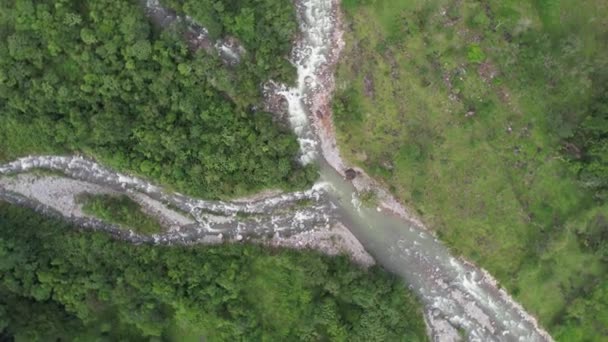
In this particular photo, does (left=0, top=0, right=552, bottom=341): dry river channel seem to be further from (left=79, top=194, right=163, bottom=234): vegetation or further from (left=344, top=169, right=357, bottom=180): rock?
(left=79, top=194, right=163, bottom=234): vegetation

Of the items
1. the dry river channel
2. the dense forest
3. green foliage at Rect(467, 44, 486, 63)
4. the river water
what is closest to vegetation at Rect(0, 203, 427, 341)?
the dry river channel

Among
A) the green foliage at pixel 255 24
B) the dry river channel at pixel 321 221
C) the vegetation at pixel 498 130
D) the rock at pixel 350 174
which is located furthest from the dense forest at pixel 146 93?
the vegetation at pixel 498 130

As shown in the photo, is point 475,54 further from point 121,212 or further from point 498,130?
point 121,212

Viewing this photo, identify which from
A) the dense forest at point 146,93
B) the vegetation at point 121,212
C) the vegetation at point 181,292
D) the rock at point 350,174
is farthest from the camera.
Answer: the rock at point 350,174

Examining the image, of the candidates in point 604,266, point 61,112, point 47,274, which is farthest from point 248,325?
point 604,266

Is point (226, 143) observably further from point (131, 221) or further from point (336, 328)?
point (336, 328)

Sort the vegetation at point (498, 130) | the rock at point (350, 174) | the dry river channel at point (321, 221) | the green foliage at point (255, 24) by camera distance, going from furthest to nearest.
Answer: the dry river channel at point (321, 221) → the rock at point (350, 174) → the vegetation at point (498, 130) → the green foliage at point (255, 24)

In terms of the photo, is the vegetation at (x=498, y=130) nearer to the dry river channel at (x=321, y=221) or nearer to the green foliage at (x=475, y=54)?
the green foliage at (x=475, y=54)

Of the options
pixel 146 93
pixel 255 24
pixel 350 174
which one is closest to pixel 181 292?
pixel 146 93
